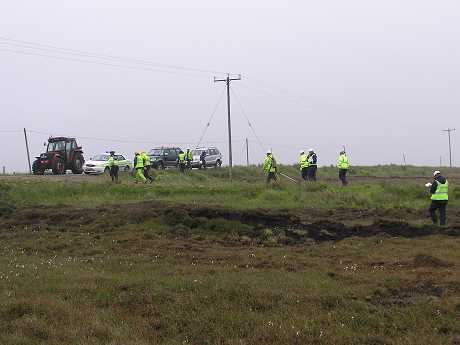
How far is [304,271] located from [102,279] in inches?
152

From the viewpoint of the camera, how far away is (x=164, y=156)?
42750mm

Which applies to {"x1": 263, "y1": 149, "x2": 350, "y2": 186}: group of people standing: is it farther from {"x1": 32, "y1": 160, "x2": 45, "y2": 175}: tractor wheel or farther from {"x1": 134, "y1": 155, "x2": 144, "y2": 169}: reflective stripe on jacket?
{"x1": 32, "y1": 160, "x2": 45, "y2": 175}: tractor wheel

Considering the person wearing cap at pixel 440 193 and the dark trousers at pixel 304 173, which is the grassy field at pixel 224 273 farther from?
the dark trousers at pixel 304 173

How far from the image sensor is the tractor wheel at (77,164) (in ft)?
117

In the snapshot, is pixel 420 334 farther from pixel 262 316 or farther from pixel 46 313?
pixel 46 313

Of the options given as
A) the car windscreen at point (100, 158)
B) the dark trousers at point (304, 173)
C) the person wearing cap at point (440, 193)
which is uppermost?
the car windscreen at point (100, 158)

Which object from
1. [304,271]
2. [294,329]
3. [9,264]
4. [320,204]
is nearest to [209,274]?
[304,271]

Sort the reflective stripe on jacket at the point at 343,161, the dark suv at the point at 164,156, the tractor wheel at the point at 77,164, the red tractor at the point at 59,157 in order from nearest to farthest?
the reflective stripe on jacket at the point at 343,161, the red tractor at the point at 59,157, the tractor wheel at the point at 77,164, the dark suv at the point at 164,156

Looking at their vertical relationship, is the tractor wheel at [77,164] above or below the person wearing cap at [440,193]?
above

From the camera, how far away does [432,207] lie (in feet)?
61.8

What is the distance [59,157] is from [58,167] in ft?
1.99

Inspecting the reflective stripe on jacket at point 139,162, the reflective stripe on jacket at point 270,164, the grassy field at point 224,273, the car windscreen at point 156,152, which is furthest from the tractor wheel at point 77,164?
the reflective stripe on jacket at point 270,164

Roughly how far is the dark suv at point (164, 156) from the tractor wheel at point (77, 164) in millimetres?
6649

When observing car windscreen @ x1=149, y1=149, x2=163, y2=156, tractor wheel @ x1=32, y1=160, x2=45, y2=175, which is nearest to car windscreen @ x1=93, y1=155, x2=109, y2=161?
tractor wheel @ x1=32, y1=160, x2=45, y2=175
